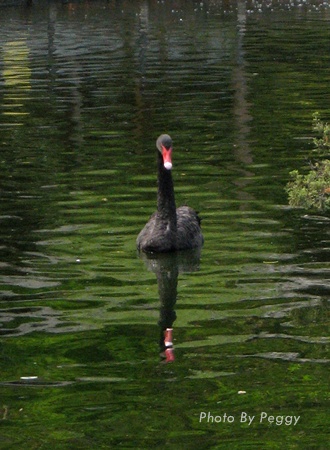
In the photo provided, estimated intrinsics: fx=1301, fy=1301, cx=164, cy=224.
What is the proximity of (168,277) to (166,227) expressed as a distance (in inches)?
30.7

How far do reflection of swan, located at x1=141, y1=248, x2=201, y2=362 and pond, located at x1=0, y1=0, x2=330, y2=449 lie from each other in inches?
1.0

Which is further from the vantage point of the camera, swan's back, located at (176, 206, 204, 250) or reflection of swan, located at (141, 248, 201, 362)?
swan's back, located at (176, 206, 204, 250)

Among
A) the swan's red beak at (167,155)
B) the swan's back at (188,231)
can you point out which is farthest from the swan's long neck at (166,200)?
the swan's red beak at (167,155)

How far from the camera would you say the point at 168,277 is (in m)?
10.7

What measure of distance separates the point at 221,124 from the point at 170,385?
12.0 meters

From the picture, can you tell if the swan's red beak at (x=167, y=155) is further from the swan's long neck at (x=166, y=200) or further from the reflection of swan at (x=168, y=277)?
the reflection of swan at (x=168, y=277)

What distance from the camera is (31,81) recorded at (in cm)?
2648

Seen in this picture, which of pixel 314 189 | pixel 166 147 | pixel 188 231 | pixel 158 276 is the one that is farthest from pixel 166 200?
pixel 314 189

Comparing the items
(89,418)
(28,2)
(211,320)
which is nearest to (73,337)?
(211,320)

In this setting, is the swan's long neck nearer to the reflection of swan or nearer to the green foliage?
the reflection of swan

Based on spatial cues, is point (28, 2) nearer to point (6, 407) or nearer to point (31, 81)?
point (31, 81)

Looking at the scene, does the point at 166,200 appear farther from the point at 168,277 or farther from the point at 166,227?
the point at 168,277

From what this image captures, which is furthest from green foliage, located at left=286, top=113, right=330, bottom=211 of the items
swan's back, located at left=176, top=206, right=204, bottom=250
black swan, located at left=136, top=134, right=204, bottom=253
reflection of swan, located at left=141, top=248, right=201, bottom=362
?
reflection of swan, located at left=141, top=248, right=201, bottom=362

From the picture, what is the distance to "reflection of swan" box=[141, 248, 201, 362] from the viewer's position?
29.2 feet
